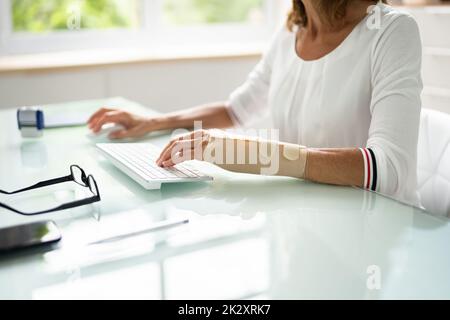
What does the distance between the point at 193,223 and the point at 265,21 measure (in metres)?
2.59

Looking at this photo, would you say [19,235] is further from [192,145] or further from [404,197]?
[404,197]

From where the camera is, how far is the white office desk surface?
71cm

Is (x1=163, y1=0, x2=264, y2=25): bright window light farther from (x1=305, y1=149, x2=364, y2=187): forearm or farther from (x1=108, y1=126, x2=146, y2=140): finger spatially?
(x1=305, y1=149, x2=364, y2=187): forearm

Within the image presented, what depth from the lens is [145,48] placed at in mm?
3023

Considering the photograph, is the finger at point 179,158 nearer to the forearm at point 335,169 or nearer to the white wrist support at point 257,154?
the white wrist support at point 257,154

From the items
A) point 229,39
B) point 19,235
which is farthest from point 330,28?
point 229,39

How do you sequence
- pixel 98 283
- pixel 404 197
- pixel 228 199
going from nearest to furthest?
pixel 98 283 < pixel 228 199 < pixel 404 197

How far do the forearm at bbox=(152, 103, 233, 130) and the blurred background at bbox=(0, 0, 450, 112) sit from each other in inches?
42.4

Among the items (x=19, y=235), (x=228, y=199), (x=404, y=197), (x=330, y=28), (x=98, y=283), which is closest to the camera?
(x=98, y=283)

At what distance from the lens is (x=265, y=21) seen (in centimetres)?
332

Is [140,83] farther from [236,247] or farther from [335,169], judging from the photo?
[236,247]

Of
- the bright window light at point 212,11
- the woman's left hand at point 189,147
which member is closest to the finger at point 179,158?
the woman's left hand at point 189,147

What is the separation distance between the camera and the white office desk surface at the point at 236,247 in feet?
2.34

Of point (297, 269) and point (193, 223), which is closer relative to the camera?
point (297, 269)
